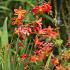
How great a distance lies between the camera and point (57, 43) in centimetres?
257

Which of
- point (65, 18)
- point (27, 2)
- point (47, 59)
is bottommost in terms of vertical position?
point (47, 59)

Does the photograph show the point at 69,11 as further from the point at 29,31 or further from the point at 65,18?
the point at 29,31

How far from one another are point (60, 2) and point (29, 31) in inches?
66.3

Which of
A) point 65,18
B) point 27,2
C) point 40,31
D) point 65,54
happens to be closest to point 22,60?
point 40,31

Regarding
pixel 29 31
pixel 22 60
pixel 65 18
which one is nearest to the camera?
pixel 29 31

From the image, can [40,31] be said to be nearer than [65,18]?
Yes

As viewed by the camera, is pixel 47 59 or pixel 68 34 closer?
pixel 47 59

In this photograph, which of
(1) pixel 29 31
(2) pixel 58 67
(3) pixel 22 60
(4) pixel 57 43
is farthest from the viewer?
(4) pixel 57 43

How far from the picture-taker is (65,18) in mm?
3506

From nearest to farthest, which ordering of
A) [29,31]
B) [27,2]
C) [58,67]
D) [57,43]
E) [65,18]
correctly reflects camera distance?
[29,31], [58,67], [57,43], [27,2], [65,18]

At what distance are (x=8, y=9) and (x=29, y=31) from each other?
1404 millimetres

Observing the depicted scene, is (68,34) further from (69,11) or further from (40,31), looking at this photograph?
(40,31)

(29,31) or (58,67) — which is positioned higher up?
(29,31)

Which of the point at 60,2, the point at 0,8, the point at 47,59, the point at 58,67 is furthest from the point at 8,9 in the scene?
the point at 58,67
